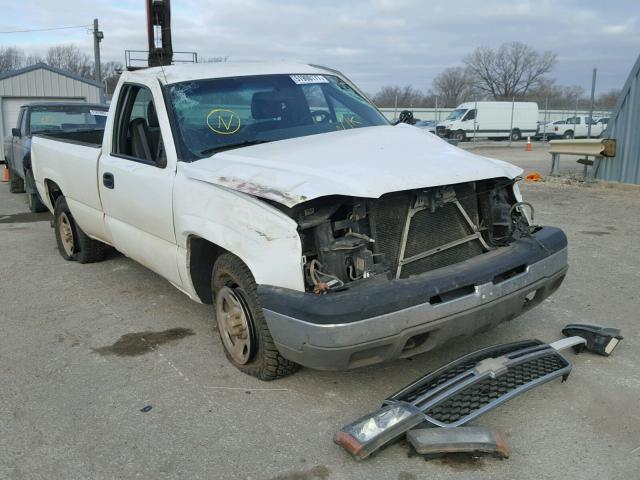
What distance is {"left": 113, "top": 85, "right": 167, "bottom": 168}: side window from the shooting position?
446cm

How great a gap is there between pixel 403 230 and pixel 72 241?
4604 mm

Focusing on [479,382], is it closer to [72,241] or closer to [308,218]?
[308,218]

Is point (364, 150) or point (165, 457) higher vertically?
point (364, 150)

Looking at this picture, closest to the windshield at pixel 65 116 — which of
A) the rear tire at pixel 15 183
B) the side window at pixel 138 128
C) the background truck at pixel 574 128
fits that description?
the rear tire at pixel 15 183

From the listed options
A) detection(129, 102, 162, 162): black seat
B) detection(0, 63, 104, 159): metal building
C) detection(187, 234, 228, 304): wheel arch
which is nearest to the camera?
detection(187, 234, 228, 304): wheel arch

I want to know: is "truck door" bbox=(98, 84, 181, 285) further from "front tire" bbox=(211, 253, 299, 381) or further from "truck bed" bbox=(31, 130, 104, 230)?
"front tire" bbox=(211, 253, 299, 381)

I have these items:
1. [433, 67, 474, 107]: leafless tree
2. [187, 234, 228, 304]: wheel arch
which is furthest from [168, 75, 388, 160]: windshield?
[433, 67, 474, 107]: leafless tree

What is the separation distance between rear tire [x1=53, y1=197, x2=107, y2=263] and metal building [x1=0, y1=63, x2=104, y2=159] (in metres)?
14.9

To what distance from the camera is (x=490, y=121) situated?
115 feet

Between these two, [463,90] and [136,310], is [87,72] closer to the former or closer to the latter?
[463,90]

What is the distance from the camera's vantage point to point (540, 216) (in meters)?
9.23

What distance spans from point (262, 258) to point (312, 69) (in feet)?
8.33

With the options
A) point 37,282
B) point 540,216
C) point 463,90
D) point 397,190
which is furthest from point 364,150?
point 463,90

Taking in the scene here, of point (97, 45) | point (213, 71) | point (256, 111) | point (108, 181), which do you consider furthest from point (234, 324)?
point (97, 45)
